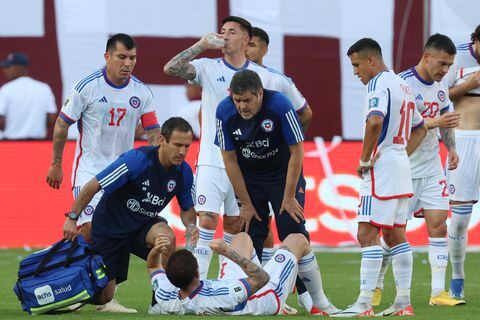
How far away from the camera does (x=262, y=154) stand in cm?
1052

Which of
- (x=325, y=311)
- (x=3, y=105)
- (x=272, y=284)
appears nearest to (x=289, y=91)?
(x=325, y=311)

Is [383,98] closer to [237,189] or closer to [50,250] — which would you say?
[237,189]

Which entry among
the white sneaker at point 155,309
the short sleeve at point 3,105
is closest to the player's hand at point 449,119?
the white sneaker at point 155,309

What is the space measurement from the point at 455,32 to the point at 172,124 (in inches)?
378

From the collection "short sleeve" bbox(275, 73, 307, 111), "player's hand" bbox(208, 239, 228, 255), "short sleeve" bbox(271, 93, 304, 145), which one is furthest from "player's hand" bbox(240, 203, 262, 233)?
"short sleeve" bbox(275, 73, 307, 111)

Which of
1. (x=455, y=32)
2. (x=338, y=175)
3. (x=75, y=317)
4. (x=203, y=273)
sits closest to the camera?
(x=75, y=317)

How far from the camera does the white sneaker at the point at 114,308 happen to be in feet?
35.3

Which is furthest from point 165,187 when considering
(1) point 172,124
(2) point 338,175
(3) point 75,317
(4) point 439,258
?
(2) point 338,175

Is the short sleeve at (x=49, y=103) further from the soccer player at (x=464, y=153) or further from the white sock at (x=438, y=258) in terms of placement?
the white sock at (x=438, y=258)

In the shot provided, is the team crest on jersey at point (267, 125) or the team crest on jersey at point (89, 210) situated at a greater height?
the team crest on jersey at point (267, 125)

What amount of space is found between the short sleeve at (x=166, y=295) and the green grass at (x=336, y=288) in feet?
0.66

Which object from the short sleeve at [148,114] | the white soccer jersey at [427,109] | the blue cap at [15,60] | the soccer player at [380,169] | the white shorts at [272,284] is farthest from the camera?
the blue cap at [15,60]

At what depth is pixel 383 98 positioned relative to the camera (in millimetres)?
10078

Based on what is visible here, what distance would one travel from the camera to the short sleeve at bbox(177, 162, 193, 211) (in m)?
10.7
